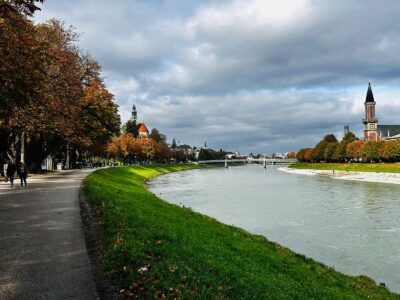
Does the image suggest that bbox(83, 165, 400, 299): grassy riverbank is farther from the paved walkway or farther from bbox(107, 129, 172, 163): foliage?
bbox(107, 129, 172, 163): foliage

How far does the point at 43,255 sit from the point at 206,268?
434 centimetres

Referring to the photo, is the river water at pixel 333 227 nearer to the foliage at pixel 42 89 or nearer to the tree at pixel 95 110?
the foliage at pixel 42 89

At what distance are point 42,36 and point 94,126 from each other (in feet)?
49.8

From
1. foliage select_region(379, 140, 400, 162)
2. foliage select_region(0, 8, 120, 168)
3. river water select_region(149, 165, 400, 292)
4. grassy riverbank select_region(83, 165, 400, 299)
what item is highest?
foliage select_region(0, 8, 120, 168)

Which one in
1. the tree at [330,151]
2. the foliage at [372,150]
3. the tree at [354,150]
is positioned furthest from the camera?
the tree at [330,151]

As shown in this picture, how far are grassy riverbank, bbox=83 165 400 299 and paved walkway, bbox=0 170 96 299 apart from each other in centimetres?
84

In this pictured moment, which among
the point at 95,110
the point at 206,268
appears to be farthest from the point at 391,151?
the point at 206,268

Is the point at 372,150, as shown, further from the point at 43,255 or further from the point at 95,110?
the point at 43,255

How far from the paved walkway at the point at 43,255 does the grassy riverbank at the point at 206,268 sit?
0.84 m

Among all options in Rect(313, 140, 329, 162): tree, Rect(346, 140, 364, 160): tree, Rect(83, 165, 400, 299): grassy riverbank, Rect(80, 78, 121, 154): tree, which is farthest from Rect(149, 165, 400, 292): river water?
Rect(313, 140, 329, 162): tree

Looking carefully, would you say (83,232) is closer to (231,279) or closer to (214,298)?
(231,279)

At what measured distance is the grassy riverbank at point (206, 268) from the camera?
9375 mm

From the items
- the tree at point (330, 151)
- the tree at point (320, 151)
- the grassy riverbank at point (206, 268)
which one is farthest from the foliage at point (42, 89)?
the tree at point (320, 151)

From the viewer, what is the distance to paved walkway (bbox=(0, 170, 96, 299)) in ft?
29.5
